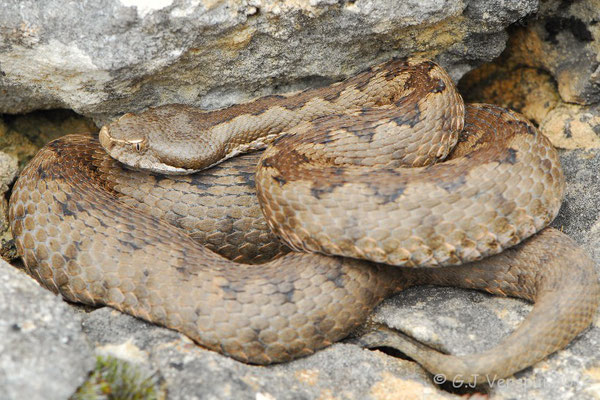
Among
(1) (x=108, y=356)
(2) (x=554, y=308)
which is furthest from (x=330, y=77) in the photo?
(1) (x=108, y=356)

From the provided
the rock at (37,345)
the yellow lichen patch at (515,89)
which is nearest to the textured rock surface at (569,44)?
the yellow lichen patch at (515,89)

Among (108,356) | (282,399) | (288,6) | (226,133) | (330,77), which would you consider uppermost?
(288,6)

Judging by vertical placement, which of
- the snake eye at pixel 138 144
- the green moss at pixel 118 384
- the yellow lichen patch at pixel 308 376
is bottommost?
the yellow lichen patch at pixel 308 376

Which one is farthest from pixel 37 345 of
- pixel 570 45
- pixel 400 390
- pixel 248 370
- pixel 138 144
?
pixel 570 45

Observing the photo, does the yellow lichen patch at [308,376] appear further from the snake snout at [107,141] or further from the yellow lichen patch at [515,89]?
the yellow lichen patch at [515,89]

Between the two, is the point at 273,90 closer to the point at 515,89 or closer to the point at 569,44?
the point at 515,89

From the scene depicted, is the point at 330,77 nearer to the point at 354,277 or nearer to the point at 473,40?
the point at 473,40

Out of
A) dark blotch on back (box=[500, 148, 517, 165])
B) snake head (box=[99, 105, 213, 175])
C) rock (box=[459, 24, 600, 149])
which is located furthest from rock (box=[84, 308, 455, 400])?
rock (box=[459, 24, 600, 149])
